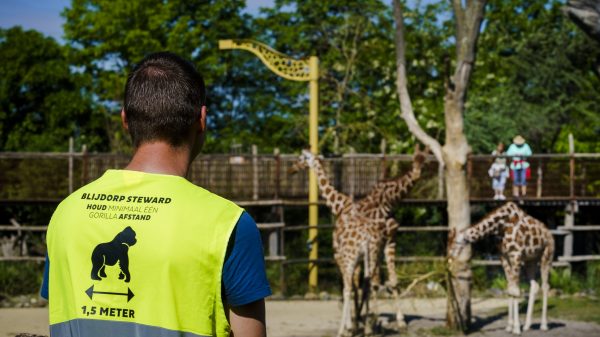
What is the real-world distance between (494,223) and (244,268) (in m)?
9.14

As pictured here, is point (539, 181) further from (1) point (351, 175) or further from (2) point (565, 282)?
(1) point (351, 175)

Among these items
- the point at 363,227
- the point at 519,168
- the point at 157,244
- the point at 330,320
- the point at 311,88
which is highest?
the point at 311,88

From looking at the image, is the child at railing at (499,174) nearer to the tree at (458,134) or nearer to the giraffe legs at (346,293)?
the tree at (458,134)

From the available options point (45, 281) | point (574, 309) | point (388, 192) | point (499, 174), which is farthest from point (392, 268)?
point (45, 281)

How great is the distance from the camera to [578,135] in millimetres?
20844

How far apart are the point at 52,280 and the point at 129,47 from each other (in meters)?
27.0

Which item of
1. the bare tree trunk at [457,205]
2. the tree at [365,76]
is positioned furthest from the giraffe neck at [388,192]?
the tree at [365,76]

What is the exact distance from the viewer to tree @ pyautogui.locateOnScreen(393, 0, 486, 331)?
10336 mm

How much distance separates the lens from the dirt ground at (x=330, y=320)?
10758 mm

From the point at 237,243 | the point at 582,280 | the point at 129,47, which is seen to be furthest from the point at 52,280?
the point at 129,47

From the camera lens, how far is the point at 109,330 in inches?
86.4

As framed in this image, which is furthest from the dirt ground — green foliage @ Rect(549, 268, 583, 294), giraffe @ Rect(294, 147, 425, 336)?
green foliage @ Rect(549, 268, 583, 294)

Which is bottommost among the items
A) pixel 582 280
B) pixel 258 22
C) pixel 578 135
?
pixel 582 280

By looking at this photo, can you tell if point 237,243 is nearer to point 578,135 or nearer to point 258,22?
point 578,135
